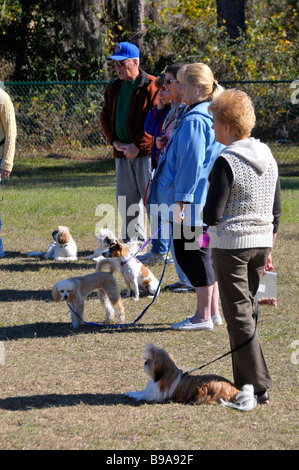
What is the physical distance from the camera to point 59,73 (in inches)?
748

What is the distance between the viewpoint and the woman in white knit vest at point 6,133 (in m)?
7.06

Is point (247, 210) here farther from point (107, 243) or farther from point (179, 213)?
point (107, 243)

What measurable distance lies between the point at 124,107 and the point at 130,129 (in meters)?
0.25

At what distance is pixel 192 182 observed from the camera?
16.1ft

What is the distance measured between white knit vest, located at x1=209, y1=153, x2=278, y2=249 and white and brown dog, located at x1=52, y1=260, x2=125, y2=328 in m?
1.86

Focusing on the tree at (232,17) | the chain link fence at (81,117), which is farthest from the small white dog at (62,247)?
the tree at (232,17)

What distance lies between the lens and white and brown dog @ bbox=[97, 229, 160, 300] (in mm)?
5984

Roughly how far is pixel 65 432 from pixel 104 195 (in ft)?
28.9

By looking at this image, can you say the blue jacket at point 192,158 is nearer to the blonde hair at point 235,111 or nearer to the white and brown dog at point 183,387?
the blonde hair at point 235,111

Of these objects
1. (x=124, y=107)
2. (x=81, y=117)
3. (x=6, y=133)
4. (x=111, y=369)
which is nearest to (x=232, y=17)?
(x=81, y=117)

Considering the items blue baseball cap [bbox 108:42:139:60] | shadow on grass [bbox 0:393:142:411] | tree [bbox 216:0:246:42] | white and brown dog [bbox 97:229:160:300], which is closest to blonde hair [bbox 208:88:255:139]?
shadow on grass [bbox 0:393:142:411]

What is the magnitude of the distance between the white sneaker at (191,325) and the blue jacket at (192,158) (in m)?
0.83

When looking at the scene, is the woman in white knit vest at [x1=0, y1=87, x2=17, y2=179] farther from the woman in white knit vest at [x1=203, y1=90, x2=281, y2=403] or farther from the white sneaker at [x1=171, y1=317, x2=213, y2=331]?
the woman in white knit vest at [x1=203, y1=90, x2=281, y2=403]

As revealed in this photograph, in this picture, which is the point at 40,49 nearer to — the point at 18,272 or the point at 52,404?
the point at 18,272
